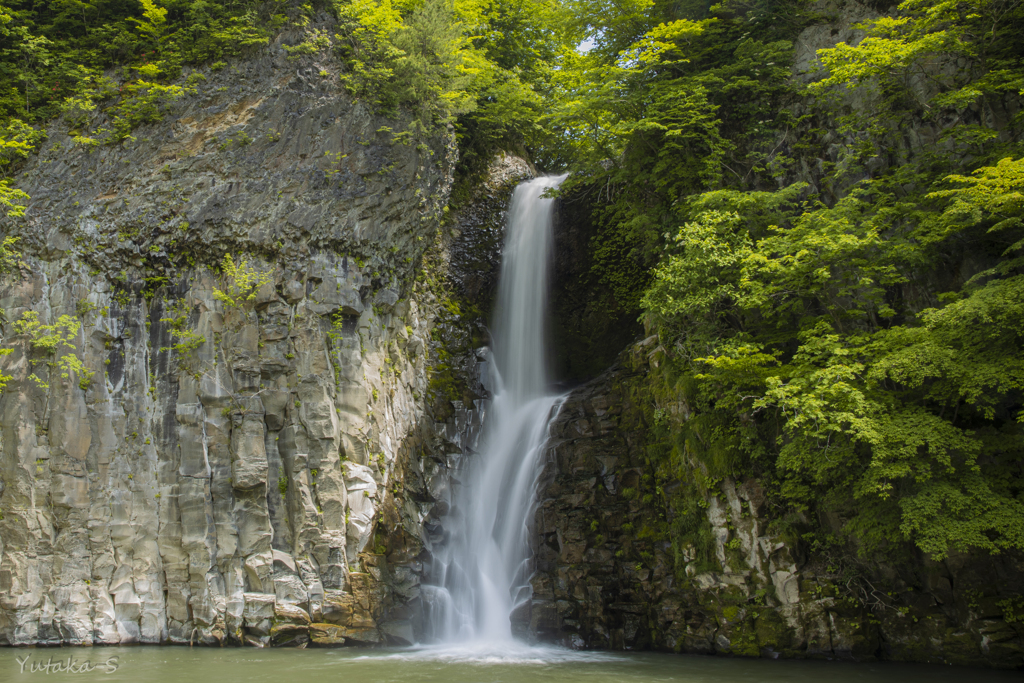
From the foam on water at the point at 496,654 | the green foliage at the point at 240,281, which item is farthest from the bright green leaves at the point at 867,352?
the green foliage at the point at 240,281

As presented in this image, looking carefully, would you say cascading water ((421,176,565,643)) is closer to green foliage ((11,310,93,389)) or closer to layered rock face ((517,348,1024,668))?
layered rock face ((517,348,1024,668))

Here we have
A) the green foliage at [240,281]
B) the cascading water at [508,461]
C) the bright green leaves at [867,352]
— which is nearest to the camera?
the bright green leaves at [867,352]

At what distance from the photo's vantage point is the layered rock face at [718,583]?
10180mm

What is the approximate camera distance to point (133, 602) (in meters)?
12.2

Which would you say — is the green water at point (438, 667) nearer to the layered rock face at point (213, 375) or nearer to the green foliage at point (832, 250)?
the layered rock face at point (213, 375)

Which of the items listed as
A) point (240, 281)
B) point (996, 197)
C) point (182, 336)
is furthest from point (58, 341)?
point (996, 197)

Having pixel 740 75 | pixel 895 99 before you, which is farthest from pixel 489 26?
pixel 895 99

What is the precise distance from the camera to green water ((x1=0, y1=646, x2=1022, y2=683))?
9281 millimetres

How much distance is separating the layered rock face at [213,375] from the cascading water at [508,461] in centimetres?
143

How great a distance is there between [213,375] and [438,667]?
728cm

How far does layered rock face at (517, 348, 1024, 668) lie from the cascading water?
632 millimetres

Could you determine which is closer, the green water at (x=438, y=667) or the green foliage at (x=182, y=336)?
the green water at (x=438, y=667)

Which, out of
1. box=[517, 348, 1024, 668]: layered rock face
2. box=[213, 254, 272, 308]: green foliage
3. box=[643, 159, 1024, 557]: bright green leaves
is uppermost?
box=[213, 254, 272, 308]: green foliage

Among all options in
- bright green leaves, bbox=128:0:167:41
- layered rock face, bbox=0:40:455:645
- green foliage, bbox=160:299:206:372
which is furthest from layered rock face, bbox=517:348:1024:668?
bright green leaves, bbox=128:0:167:41
